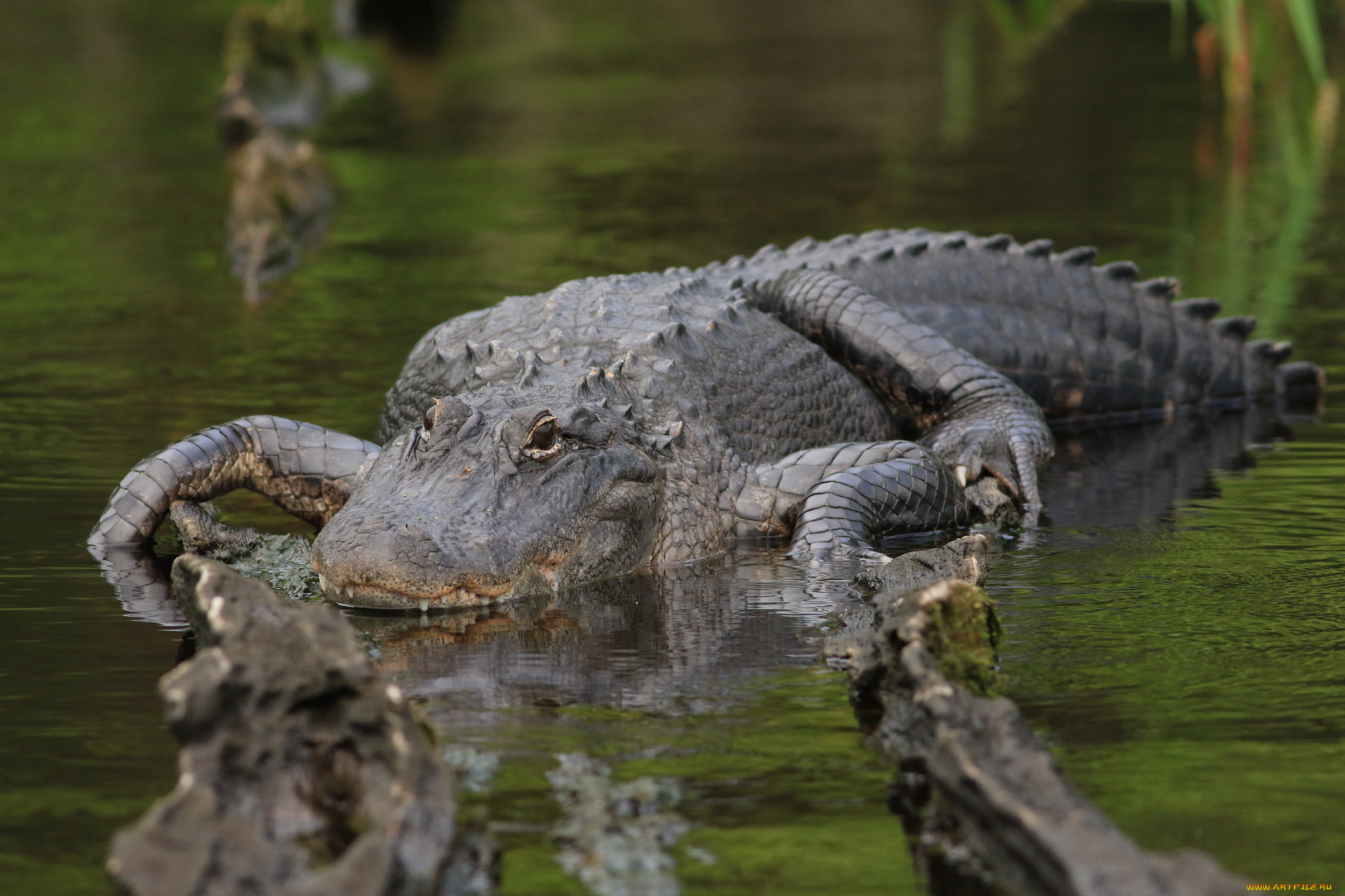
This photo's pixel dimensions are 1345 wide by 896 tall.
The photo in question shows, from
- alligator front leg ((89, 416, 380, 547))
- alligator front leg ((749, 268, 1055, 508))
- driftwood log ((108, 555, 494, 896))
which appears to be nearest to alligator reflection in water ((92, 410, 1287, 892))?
alligator front leg ((89, 416, 380, 547))

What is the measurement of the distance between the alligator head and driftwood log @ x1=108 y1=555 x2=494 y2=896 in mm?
1147

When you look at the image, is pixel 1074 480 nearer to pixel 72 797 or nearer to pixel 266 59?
pixel 72 797

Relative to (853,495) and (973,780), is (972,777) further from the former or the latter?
(853,495)

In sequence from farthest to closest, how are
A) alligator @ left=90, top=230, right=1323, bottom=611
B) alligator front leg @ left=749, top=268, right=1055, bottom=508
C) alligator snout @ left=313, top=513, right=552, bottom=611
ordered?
alligator front leg @ left=749, top=268, right=1055, bottom=508 < alligator @ left=90, top=230, right=1323, bottom=611 < alligator snout @ left=313, top=513, right=552, bottom=611

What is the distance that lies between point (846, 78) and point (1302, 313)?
38.5ft

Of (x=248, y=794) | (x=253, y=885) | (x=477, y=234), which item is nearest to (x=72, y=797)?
(x=248, y=794)

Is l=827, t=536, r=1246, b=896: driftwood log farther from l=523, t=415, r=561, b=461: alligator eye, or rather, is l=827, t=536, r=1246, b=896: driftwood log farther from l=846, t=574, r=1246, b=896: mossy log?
l=523, t=415, r=561, b=461: alligator eye

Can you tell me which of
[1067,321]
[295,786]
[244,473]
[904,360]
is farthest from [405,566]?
[1067,321]

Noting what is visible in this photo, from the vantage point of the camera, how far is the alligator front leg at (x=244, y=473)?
5062 millimetres

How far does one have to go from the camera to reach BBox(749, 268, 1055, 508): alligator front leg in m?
6.00

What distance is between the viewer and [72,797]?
314cm

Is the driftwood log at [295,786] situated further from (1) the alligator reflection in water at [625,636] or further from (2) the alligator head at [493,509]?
(2) the alligator head at [493,509]

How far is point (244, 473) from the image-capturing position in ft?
17.0

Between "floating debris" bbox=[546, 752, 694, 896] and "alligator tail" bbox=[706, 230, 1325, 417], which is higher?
"alligator tail" bbox=[706, 230, 1325, 417]
